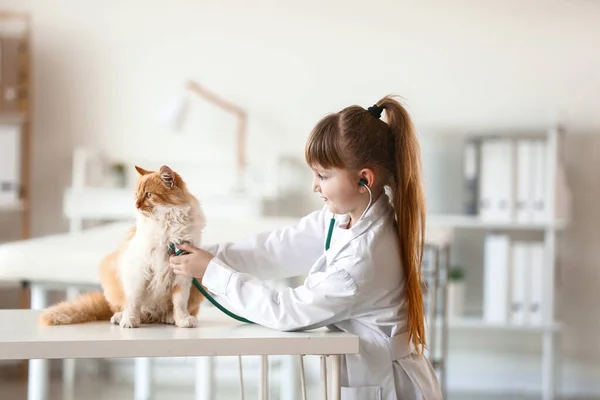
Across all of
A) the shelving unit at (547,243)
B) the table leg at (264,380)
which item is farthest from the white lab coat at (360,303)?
the shelving unit at (547,243)

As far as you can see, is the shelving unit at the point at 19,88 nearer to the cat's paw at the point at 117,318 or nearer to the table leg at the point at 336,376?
the cat's paw at the point at 117,318

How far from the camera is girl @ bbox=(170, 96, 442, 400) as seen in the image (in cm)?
138

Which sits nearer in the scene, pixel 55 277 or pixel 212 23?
pixel 55 277

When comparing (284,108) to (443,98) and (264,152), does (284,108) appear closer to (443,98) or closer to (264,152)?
(264,152)

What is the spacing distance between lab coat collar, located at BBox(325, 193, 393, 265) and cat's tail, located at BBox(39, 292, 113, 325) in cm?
40

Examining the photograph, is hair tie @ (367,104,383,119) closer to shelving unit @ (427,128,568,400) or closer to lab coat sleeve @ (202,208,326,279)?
lab coat sleeve @ (202,208,326,279)

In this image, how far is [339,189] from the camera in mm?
1459

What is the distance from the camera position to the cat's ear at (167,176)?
136 cm

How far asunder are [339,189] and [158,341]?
0.42 metres

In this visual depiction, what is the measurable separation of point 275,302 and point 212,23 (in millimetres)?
2533

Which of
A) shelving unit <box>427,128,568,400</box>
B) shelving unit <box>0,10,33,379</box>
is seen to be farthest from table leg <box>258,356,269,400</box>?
shelving unit <box>0,10,33,379</box>

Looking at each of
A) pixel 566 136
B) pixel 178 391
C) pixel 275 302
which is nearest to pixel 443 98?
pixel 566 136

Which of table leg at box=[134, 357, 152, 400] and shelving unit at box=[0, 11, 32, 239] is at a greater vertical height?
shelving unit at box=[0, 11, 32, 239]

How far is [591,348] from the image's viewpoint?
3.61 meters
